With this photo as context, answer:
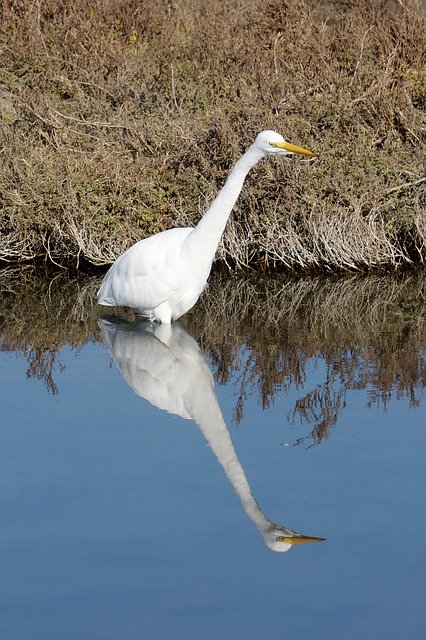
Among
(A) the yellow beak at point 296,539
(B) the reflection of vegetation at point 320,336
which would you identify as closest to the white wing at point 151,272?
(B) the reflection of vegetation at point 320,336

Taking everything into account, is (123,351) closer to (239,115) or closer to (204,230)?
(204,230)

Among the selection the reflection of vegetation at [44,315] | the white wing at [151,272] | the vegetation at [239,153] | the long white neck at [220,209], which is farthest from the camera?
the vegetation at [239,153]

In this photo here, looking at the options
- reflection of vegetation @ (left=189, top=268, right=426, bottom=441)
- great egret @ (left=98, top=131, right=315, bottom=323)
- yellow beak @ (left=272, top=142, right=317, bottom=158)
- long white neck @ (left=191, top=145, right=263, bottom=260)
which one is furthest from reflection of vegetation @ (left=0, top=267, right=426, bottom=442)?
yellow beak @ (left=272, top=142, right=317, bottom=158)

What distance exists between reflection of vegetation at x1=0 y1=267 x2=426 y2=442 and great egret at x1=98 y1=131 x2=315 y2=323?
36 centimetres

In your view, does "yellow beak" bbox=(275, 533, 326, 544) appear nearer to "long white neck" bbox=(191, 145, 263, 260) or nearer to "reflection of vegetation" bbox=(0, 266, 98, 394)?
"reflection of vegetation" bbox=(0, 266, 98, 394)

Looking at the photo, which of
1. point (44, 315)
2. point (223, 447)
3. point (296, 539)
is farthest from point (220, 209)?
point (296, 539)

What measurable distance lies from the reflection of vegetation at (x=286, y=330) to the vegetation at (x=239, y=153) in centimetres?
45

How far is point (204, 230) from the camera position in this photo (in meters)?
8.40

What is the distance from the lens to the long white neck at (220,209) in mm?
8094

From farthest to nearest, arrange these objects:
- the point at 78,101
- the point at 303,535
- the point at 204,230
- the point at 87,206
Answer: the point at 78,101 → the point at 87,206 → the point at 204,230 → the point at 303,535

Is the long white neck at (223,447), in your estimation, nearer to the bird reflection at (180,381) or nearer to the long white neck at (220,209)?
the bird reflection at (180,381)

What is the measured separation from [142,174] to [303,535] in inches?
261

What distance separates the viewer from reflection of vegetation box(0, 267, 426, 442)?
7.68m

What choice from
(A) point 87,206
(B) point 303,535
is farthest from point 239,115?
(B) point 303,535
